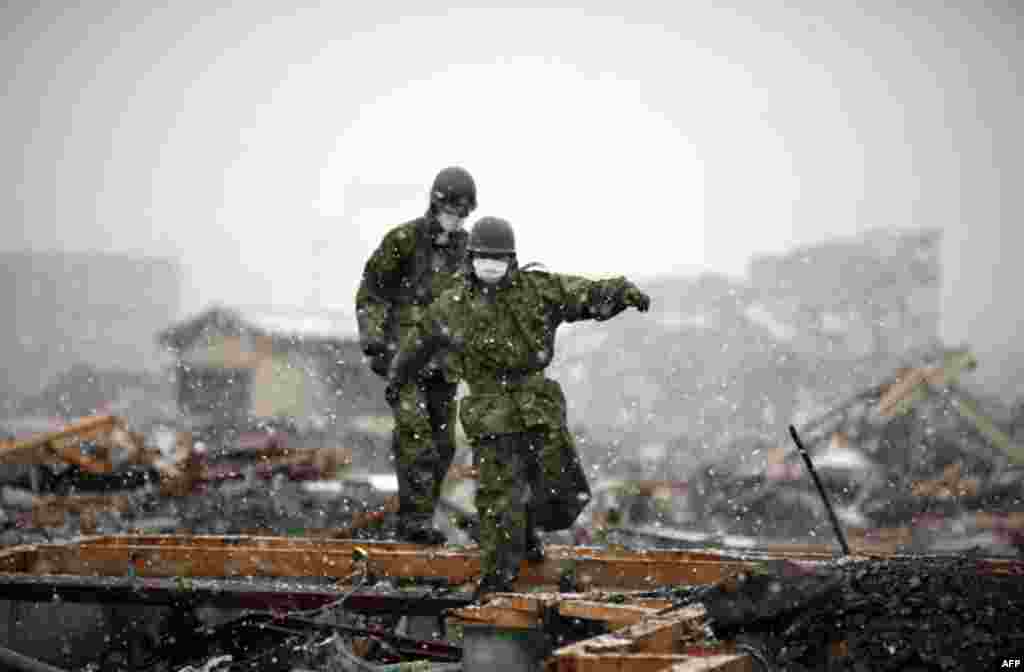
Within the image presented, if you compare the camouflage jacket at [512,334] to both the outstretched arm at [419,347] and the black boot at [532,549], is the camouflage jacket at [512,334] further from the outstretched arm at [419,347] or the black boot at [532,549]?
the black boot at [532,549]

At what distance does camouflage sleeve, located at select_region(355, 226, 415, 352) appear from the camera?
19.6 feet

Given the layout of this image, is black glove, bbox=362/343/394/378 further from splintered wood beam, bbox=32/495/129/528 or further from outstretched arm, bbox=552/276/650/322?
splintered wood beam, bbox=32/495/129/528

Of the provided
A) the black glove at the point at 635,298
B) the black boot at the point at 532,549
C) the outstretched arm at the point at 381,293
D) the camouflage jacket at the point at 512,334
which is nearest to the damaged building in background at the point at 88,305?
the outstretched arm at the point at 381,293

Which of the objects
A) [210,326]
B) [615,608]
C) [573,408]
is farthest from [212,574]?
[573,408]

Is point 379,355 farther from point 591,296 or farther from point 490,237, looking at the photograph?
point 591,296

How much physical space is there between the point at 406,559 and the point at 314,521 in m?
3.23

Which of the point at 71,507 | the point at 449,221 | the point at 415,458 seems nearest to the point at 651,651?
the point at 415,458

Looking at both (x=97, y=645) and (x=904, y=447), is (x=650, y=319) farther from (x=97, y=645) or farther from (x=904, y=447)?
(x=97, y=645)

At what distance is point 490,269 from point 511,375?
20.4 inches

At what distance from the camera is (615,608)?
3383mm

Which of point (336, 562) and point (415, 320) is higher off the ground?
point (415, 320)

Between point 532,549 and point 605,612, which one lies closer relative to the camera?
point 605,612

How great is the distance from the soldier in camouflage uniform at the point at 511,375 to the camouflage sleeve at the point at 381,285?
92 cm

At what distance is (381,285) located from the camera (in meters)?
6.09
